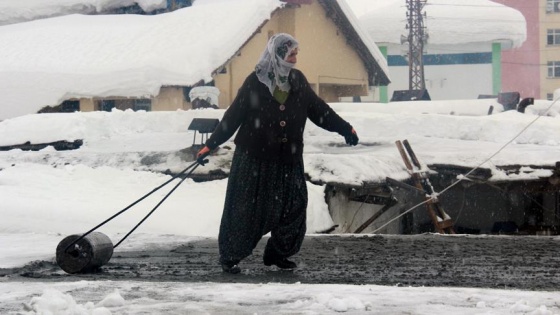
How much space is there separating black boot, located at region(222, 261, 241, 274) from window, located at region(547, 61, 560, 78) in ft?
196

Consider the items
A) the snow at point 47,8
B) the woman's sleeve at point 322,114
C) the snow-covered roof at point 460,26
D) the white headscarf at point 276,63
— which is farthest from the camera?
the snow-covered roof at point 460,26

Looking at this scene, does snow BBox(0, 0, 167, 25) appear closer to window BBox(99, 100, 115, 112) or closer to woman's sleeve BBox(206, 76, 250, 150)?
window BBox(99, 100, 115, 112)

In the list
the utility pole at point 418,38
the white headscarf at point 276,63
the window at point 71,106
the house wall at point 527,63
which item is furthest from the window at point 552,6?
the white headscarf at point 276,63

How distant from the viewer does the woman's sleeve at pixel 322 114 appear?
24.4 ft

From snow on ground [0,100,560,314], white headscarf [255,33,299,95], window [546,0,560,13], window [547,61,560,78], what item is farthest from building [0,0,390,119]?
window [546,0,560,13]

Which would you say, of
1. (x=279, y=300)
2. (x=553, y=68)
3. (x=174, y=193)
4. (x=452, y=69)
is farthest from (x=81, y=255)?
(x=553, y=68)

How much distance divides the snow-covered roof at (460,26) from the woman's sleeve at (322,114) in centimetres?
4588

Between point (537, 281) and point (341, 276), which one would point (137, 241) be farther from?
point (537, 281)

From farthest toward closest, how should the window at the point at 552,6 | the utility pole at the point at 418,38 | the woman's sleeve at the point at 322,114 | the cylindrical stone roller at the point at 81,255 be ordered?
the window at the point at 552,6, the utility pole at the point at 418,38, the woman's sleeve at the point at 322,114, the cylindrical stone roller at the point at 81,255

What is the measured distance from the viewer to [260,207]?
7273 mm

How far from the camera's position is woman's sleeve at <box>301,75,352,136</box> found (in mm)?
7430

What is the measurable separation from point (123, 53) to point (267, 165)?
19.7 metres

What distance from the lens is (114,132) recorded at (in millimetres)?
17406

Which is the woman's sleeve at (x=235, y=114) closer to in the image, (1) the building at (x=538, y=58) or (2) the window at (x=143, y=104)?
(2) the window at (x=143, y=104)
